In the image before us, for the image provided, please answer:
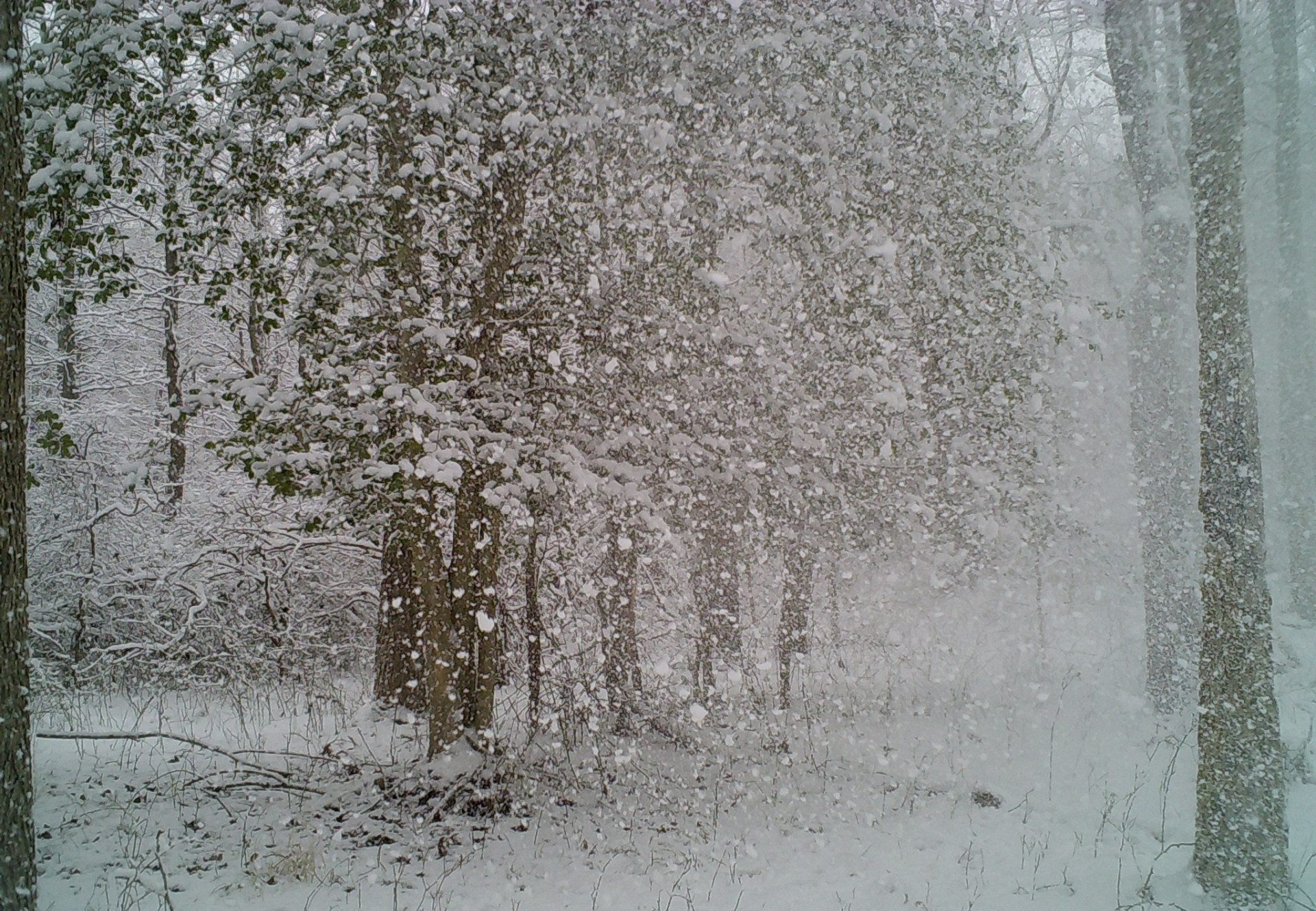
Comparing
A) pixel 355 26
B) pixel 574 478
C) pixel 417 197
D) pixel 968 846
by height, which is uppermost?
pixel 355 26

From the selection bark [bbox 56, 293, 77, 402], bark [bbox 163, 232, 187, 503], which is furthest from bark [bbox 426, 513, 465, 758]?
bark [bbox 56, 293, 77, 402]

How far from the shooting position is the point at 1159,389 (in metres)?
10.4

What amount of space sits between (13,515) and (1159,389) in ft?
40.3

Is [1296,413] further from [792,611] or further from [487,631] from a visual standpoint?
[487,631]

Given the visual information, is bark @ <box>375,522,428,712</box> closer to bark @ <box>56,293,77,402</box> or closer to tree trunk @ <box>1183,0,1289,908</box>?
tree trunk @ <box>1183,0,1289,908</box>

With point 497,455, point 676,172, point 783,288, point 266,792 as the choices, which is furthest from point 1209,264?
point 266,792

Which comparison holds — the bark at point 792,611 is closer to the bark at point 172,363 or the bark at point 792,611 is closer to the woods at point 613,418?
the woods at point 613,418

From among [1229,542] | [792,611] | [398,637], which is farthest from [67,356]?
[1229,542]

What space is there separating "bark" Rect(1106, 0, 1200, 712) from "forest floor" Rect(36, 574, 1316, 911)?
1407 millimetres

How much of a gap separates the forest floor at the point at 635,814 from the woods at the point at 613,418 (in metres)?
0.05

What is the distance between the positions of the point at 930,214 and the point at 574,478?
12.4 feet

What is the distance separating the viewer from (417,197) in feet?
18.1

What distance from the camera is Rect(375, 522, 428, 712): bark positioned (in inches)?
308

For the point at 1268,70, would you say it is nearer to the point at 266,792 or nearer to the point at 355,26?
the point at 355,26
